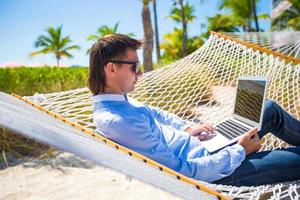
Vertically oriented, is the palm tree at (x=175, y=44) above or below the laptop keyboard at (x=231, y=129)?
below

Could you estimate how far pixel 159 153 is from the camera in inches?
47.6

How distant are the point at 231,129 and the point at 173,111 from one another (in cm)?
99

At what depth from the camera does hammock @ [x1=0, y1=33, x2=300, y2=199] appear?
859mm

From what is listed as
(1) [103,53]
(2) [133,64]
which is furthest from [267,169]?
(1) [103,53]

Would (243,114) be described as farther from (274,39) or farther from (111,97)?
(274,39)

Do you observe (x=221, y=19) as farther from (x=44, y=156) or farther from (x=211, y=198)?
(x=211, y=198)

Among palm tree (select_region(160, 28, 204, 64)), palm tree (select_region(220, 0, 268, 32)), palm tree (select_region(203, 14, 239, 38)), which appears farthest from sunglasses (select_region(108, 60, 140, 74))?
palm tree (select_region(203, 14, 239, 38))

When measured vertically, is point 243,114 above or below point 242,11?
below

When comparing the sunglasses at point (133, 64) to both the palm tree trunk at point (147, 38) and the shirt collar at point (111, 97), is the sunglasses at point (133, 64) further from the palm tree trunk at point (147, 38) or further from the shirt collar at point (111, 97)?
the palm tree trunk at point (147, 38)

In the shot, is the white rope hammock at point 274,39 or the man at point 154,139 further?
the white rope hammock at point 274,39

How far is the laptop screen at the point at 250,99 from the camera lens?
63.3 inches

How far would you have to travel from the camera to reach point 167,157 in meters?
1.21

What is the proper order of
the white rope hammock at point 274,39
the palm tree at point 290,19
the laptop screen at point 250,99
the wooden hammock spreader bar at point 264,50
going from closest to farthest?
the laptop screen at point 250,99 → the wooden hammock spreader bar at point 264,50 → the white rope hammock at point 274,39 → the palm tree at point 290,19

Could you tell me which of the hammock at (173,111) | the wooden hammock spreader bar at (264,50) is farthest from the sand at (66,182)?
the wooden hammock spreader bar at (264,50)
